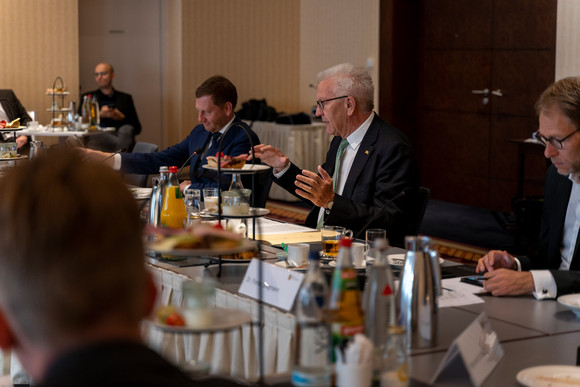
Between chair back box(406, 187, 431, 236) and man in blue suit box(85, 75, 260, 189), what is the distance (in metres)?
1.24

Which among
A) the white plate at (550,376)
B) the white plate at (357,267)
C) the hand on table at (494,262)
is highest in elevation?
the hand on table at (494,262)

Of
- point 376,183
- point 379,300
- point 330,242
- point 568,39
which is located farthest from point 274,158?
Result: point 568,39

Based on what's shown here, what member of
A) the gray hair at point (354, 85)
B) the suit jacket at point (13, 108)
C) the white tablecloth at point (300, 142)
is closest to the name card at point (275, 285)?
the gray hair at point (354, 85)

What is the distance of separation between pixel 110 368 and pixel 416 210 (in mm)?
2837

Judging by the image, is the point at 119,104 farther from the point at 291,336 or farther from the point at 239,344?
the point at 291,336

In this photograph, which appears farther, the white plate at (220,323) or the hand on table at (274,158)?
the hand on table at (274,158)

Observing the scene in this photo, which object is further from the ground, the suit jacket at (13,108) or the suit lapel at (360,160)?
the suit jacket at (13,108)

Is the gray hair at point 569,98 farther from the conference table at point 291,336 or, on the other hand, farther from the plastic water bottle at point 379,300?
the plastic water bottle at point 379,300

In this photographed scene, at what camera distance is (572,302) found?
2.36m

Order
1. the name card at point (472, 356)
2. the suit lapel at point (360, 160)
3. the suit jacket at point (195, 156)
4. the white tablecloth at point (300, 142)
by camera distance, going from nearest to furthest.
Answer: the name card at point (472, 356)
the suit lapel at point (360, 160)
the suit jacket at point (195, 156)
the white tablecloth at point (300, 142)

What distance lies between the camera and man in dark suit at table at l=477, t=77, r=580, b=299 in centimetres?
247

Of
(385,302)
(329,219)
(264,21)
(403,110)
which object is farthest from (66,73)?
(385,302)

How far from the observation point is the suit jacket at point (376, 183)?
353cm

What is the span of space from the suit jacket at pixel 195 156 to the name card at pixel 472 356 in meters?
2.89
